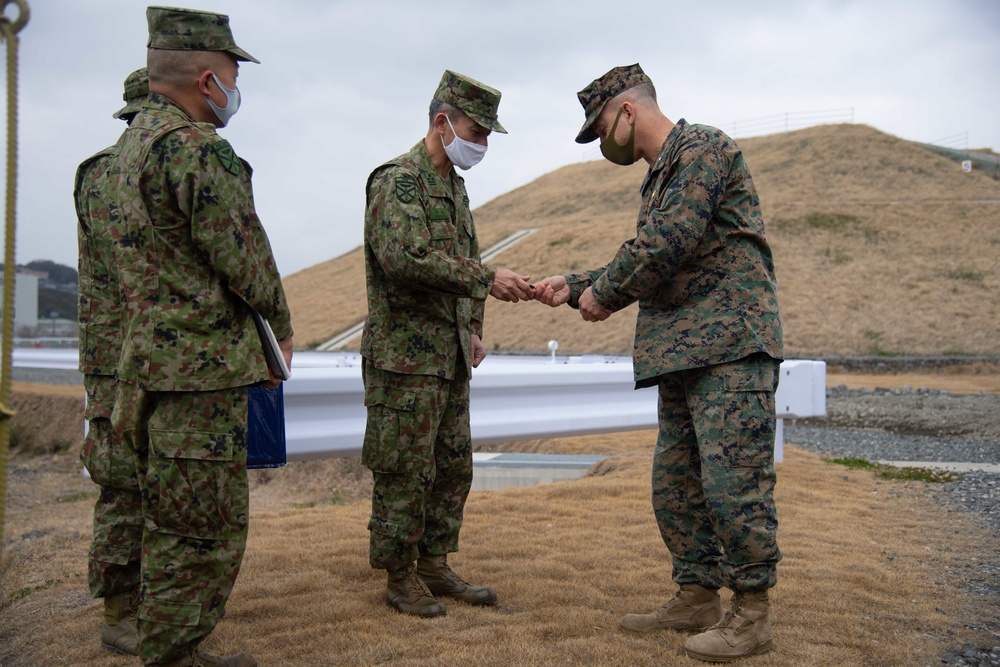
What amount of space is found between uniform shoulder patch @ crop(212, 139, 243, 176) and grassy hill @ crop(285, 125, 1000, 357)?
90.6 feet

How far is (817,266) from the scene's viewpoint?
40.1 metres

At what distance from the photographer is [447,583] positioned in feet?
12.7

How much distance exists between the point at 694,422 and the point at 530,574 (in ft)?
4.20

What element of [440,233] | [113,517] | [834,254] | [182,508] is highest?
[834,254]

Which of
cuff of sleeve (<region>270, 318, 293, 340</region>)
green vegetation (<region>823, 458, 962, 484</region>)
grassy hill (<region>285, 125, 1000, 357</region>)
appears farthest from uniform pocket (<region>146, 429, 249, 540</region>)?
grassy hill (<region>285, 125, 1000, 357</region>)

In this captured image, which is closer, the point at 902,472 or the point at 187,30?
the point at 187,30

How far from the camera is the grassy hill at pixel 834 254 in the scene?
109 ft

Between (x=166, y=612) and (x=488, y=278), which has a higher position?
(x=488, y=278)

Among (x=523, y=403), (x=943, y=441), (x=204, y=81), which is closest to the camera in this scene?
(x=204, y=81)

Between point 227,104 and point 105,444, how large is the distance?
1.42 meters

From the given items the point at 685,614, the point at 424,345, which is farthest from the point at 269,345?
the point at 685,614

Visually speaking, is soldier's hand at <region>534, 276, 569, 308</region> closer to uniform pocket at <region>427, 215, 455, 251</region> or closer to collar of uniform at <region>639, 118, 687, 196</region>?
uniform pocket at <region>427, 215, 455, 251</region>

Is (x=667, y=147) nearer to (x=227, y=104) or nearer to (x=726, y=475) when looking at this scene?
(x=726, y=475)

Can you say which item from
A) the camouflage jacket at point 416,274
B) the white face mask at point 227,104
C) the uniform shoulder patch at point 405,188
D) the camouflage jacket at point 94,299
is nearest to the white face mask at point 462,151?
the camouflage jacket at point 416,274
